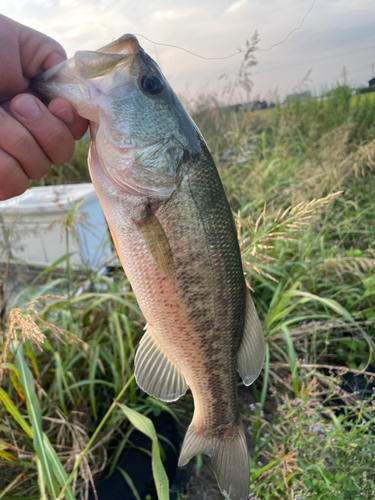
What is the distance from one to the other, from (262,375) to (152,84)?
5.95ft

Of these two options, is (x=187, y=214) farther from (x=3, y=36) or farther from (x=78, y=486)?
(x=78, y=486)

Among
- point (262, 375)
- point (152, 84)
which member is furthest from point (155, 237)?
point (262, 375)

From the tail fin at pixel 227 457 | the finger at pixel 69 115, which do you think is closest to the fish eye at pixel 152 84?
the finger at pixel 69 115

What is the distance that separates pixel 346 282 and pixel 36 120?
2365 mm

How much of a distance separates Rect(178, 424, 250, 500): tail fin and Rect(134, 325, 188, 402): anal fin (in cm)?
17

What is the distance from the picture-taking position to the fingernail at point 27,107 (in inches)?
39.3

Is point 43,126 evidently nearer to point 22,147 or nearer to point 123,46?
point 22,147

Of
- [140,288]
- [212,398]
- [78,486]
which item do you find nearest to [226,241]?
[140,288]

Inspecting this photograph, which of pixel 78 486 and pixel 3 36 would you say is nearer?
pixel 3 36

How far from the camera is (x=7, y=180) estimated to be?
3.66 ft

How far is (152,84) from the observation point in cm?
102

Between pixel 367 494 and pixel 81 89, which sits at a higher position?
pixel 81 89

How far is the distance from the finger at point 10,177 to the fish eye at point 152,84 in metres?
0.50

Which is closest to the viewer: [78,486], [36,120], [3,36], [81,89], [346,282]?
[81,89]
